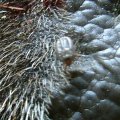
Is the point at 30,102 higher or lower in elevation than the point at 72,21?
lower

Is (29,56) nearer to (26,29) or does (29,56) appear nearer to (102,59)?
(26,29)

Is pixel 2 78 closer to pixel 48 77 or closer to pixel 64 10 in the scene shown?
pixel 48 77

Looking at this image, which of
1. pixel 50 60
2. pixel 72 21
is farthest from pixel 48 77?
pixel 72 21
